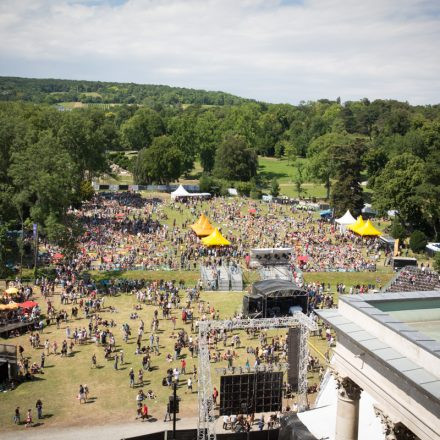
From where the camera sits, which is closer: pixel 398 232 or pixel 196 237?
pixel 196 237

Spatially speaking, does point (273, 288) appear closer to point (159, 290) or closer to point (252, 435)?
point (159, 290)

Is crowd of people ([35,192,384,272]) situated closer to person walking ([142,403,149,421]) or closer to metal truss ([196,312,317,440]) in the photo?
metal truss ([196,312,317,440])

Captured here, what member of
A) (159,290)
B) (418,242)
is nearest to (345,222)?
(418,242)

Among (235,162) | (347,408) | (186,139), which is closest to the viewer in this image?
(347,408)

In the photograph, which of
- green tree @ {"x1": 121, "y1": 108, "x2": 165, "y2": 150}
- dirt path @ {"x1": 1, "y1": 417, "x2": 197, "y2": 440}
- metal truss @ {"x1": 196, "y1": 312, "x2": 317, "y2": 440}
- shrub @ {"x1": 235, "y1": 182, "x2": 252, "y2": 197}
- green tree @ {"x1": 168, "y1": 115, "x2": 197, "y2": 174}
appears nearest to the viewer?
dirt path @ {"x1": 1, "y1": 417, "x2": 197, "y2": 440}

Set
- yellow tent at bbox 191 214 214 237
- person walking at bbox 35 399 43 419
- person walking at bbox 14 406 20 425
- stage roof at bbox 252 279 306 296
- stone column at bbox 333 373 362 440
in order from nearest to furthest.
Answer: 1. stone column at bbox 333 373 362 440
2. person walking at bbox 14 406 20 425
3. person walking at bbox 35 399 43 419
4. stage roof at bbox 252 279 306 296
5. yellow tent at bbox 191 214 214 237

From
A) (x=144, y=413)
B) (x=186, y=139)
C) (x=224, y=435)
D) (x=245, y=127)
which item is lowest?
(x=144, y=413)

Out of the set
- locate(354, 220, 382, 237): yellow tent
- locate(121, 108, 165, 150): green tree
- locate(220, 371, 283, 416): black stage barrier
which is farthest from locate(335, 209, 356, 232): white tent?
locate(121, 108, 165, 150): green tree

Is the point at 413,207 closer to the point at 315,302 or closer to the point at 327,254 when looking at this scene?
the point at 327,254
